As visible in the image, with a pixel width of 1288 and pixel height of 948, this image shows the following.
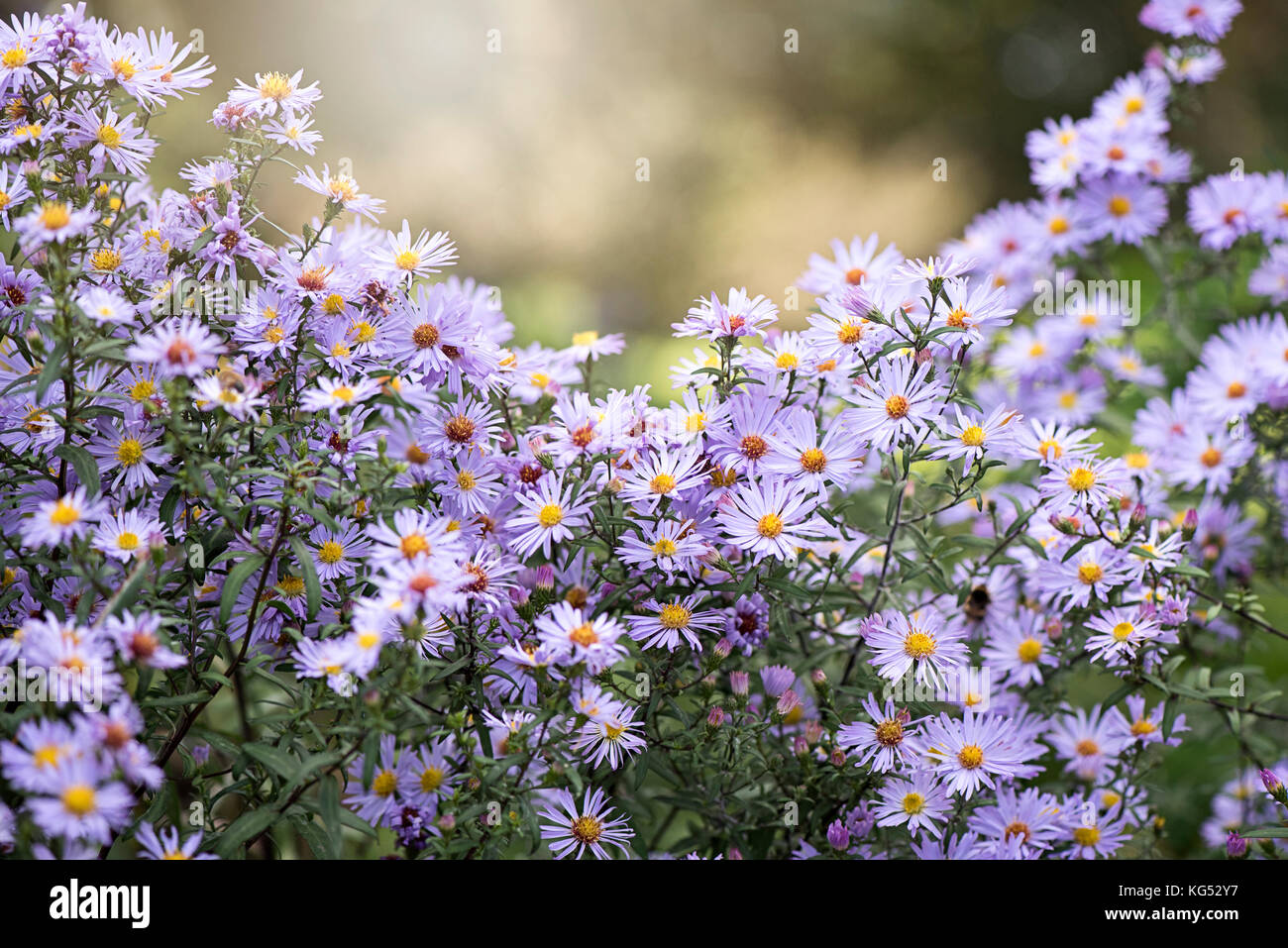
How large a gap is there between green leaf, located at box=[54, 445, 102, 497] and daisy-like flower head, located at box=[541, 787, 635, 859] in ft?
2.24

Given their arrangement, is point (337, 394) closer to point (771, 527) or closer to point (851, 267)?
point (771, 527)

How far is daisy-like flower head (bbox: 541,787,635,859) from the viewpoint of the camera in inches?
51.9

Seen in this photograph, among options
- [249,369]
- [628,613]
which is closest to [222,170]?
[249,369]

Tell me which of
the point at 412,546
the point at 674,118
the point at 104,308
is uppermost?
the point at 674,118

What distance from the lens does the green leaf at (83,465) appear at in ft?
3.95

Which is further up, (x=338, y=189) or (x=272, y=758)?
(x=338, y=189)

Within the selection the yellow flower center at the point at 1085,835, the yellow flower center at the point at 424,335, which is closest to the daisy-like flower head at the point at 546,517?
the yellow flower center at the point at 424,335

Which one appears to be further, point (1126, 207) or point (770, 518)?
point (1126, 207)

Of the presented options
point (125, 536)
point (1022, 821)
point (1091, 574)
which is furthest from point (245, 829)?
point (1091, 574)

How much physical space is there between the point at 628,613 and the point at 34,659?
728 millimetres

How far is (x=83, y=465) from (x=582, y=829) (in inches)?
29.9

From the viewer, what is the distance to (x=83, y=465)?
47.9 inches

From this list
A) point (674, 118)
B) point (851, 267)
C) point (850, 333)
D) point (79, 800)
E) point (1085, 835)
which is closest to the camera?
point (79, 800)

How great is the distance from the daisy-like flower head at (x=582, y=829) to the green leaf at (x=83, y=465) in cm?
68
